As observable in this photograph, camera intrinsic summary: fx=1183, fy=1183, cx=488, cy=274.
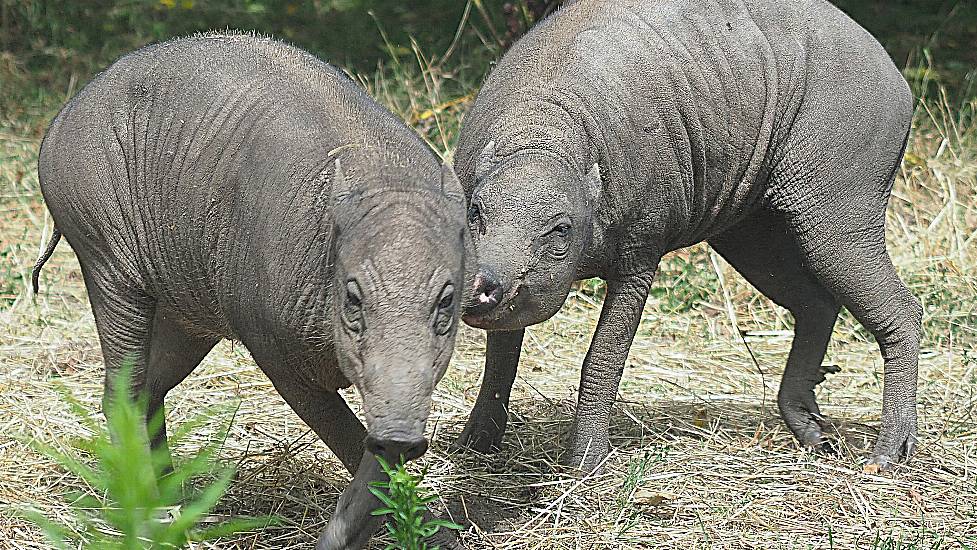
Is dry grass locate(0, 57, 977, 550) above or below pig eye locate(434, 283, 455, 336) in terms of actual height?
below

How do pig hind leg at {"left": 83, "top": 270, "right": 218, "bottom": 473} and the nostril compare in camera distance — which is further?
pig hind leg at {"left": 83, "top": 270, "right": 218, "bottom": 473}

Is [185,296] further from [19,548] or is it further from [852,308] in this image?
[852,308]

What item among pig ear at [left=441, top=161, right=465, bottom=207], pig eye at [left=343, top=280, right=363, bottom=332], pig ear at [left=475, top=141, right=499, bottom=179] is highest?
pig ear at [left=441, top=161, right=465, bottom=207]

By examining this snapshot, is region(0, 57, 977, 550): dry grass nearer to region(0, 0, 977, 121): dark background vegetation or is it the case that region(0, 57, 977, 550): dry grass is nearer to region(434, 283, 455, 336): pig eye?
region(434, 283, 455, 336): pig eye

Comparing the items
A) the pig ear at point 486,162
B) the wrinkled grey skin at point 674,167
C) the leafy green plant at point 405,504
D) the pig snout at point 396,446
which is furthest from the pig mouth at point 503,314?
the pig snout at point 396,446

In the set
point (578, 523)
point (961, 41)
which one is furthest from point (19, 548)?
point (961, 41)

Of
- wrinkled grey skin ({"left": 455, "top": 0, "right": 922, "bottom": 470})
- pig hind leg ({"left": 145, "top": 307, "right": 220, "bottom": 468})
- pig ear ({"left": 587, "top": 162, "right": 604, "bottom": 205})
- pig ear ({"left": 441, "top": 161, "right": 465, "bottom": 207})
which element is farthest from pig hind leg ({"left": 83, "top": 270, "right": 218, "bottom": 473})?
pig ear ({"left": 587, "top": 162, "right": 604, "bottom": 205})

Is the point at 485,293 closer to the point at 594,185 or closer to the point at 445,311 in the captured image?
the point at 594,185

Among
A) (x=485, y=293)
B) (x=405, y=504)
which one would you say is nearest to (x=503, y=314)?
(x=485, y=293)

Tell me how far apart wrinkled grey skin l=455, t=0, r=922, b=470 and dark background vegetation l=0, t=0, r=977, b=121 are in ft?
14.8

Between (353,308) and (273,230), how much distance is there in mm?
494

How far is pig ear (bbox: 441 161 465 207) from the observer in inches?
113

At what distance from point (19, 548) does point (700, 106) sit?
2.62 m

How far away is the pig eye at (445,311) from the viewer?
2.62 m
